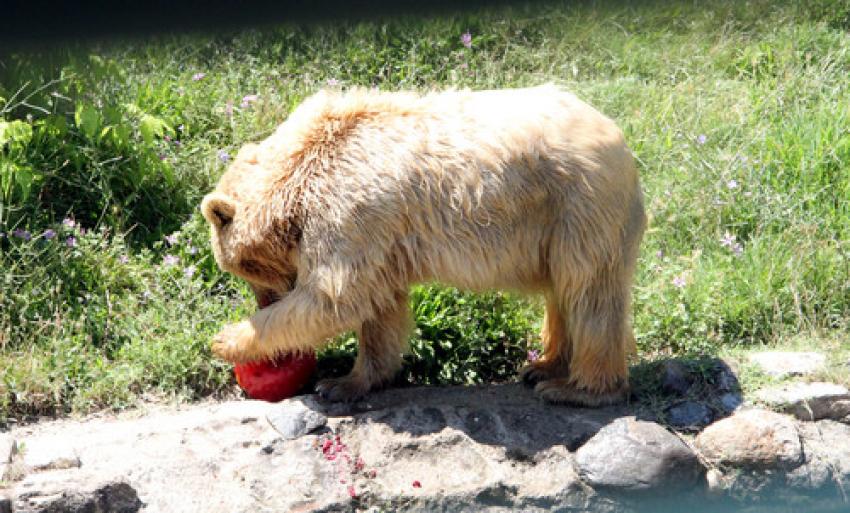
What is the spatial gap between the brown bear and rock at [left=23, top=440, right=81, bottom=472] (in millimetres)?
952

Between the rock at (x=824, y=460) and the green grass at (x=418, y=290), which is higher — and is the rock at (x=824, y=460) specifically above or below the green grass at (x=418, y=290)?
below

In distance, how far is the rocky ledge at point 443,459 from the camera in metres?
4.74

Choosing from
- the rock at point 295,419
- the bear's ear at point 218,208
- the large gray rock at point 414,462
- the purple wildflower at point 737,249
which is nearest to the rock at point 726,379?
the large gray rock at point 414,462

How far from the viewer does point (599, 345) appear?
528 centimetres

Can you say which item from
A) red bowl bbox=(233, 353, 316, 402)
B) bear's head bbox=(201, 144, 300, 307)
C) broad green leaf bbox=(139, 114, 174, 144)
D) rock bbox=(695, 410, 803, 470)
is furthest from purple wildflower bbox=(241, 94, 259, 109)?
rock bbox=(695, 410, 803, 470)

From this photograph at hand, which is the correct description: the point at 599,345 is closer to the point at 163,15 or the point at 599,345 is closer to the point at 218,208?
the point at 218,208

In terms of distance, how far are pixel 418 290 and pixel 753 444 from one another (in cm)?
222

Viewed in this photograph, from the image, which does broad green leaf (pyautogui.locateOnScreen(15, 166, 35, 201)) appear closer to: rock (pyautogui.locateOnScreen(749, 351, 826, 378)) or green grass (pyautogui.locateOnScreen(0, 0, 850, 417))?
green grass (pyautogui.locateOnScreen(0, 0, 850, 417))

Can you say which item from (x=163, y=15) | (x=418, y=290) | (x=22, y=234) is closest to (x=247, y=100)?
(x=22, y=234)

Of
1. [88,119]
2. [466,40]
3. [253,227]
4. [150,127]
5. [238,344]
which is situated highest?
[466,40]

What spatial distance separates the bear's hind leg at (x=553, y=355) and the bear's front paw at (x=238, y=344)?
1632 millimetres

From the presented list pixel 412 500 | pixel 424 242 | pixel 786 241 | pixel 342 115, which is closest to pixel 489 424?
pixel 412 500

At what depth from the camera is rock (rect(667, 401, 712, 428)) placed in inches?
212

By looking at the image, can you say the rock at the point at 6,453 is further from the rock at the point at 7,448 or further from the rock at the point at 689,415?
the rock at the point at 689,415
